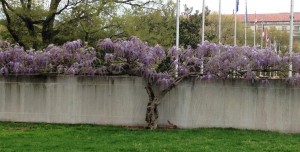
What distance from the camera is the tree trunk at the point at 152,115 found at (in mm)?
15055

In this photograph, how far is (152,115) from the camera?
15.1 meters

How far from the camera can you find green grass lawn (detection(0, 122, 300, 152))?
10.9 metres

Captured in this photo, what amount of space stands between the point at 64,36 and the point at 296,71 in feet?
44.2

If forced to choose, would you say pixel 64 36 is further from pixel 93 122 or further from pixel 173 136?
pixel 173 136

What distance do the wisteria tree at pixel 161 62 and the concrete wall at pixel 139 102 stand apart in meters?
0.37

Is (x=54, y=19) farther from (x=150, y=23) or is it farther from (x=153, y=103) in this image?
(x=153, y=103)

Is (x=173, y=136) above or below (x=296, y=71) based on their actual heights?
below

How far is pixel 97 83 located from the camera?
16094 millimetres

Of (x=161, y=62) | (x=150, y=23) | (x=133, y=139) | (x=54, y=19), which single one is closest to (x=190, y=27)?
(x=150, y=23)

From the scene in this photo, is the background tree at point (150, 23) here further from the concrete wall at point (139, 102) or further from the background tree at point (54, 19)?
the concrete wall at point (139, 102)

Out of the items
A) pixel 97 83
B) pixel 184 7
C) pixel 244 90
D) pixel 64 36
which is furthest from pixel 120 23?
pixel 184 7

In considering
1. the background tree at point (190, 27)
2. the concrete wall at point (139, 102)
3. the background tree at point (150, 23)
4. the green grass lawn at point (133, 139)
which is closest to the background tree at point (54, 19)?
the background tree at point (150, 23)

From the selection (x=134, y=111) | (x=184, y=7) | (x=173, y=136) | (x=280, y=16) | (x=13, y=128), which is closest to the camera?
(x=173, y=136)

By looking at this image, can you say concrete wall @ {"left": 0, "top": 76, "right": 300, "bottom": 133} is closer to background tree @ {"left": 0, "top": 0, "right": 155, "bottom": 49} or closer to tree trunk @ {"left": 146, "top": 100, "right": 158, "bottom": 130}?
tree trunk @ {"left": 146, "top": 100, "right": 158, "bottom": 130}
